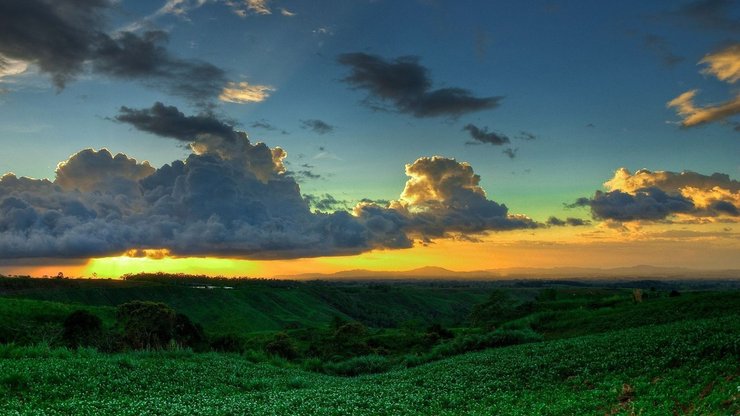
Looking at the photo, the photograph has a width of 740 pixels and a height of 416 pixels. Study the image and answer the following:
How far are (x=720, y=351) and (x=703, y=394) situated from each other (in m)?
7.14

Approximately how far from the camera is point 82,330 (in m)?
104

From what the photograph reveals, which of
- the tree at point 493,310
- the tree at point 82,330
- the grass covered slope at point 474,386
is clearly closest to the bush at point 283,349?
the tree at point 82,330

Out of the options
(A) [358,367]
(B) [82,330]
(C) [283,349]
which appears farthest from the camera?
(C) [283,349]

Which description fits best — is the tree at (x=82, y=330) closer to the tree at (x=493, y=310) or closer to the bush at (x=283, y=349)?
the bush at (x=283, y=349)

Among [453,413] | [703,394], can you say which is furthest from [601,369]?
[453,413]

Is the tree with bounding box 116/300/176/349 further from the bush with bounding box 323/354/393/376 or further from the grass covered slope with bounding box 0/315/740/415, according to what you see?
the grass covered slope with bounding box 0/315/740/415

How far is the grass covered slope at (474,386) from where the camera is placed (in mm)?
27562

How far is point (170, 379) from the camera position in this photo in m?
41.6

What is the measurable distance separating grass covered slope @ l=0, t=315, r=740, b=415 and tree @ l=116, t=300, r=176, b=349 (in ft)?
182

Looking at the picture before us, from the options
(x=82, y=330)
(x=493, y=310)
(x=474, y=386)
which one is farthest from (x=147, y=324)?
(x=474, y=386)

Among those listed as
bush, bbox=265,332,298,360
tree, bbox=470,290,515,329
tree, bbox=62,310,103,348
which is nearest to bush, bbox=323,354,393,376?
bush, bbox=265,332,298,360

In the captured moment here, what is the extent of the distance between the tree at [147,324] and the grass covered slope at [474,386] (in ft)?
182

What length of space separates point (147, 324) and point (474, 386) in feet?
270

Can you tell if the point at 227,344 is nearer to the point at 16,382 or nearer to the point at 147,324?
the point at 147,324
